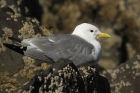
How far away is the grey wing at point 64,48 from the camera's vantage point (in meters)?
6.87

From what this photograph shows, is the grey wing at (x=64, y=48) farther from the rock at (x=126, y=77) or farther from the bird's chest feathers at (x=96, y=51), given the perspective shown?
the rock at (x=126, y=77)

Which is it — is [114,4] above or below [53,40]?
above

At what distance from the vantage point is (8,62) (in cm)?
716

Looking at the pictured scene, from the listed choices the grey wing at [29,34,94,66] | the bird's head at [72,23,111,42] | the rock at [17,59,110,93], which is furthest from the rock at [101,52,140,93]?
the rock at [17,59,110,93]

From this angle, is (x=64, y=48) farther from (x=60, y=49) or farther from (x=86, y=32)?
(x=86, y=32)

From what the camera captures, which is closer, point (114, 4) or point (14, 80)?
point (14, 80)

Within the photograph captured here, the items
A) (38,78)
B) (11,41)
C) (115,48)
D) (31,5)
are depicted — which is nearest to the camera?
(38,78)

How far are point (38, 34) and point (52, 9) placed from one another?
6.19m

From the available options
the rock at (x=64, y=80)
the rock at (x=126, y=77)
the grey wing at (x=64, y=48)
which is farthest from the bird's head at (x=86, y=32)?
the rock at (x=64, y=80)

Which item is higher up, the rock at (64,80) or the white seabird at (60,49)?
the white seabird at (60,49)

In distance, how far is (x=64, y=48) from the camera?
6961mm

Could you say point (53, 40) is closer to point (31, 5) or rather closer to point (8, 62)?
point (8, 62)

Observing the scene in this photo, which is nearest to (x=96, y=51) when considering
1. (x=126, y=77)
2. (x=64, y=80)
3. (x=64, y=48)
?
(x=64, y=48)

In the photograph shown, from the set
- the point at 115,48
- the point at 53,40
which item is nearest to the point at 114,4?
the point at 115,48
